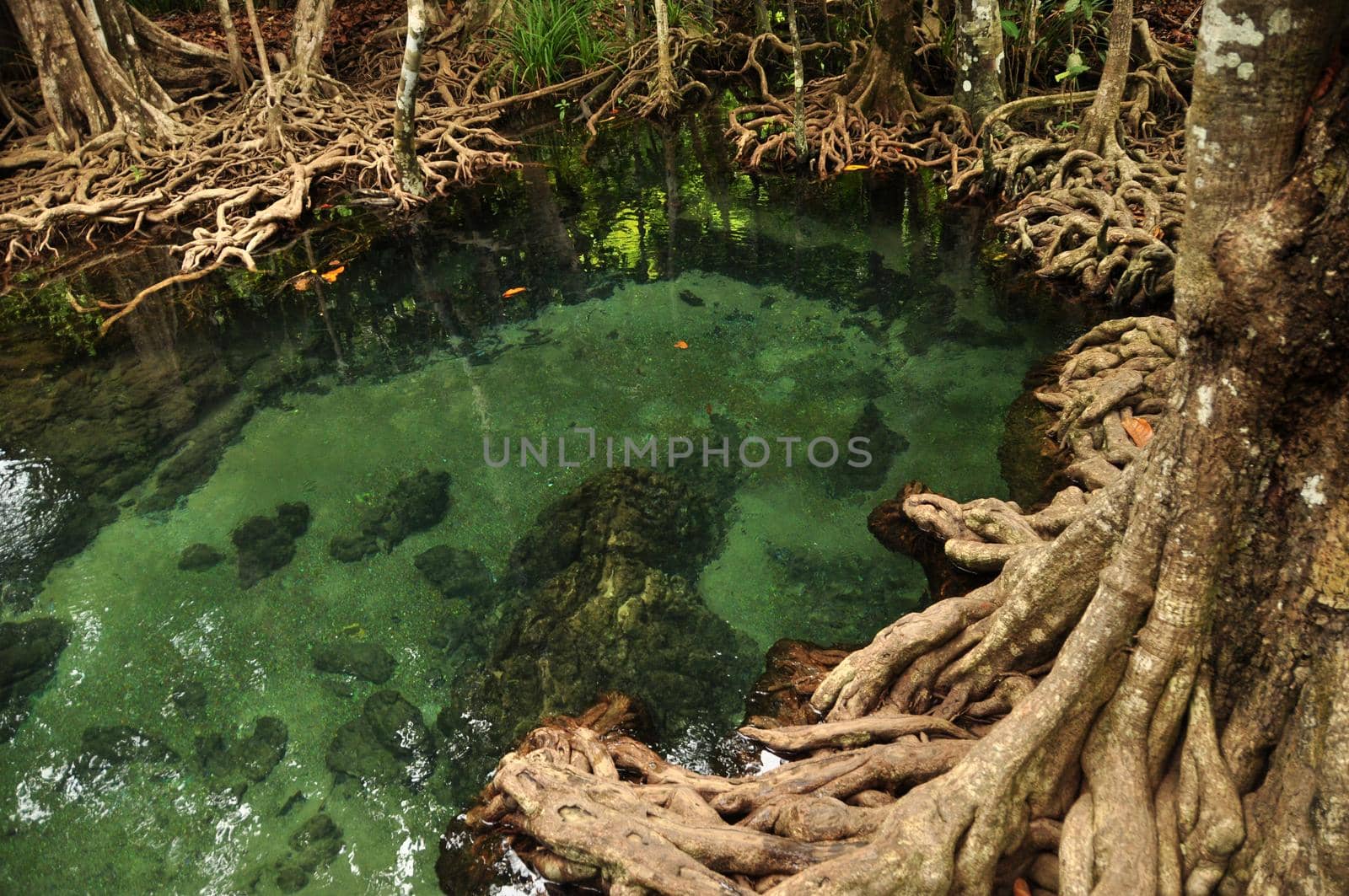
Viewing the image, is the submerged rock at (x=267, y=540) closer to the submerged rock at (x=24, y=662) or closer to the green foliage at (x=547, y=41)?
the submerged rock at (x=24, y=662)

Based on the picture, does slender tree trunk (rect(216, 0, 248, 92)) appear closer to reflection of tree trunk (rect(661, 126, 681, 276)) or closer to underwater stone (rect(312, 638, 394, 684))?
reflection of tree trunk (rect(661, 126, 681, 276))

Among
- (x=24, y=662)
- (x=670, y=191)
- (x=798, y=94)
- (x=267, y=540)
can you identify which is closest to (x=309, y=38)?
(x=670, y=191)

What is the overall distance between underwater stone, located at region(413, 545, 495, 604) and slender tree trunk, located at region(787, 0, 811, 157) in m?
6.15

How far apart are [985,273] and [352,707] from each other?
5.48 metres

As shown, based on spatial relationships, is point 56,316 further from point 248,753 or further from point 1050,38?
point 1050,38

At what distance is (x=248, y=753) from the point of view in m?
3.86

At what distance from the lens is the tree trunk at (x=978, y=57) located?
8328mm

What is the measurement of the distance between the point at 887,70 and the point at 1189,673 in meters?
8.43

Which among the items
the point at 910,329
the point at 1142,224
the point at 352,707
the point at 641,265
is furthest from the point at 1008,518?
the point at 641,265

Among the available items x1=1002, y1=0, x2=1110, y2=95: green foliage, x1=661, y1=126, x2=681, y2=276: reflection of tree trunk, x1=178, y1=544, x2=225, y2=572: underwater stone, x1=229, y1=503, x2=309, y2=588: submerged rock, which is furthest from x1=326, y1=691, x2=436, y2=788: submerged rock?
x1=1002, y1=0, x2=1110, y2=95: green foliage

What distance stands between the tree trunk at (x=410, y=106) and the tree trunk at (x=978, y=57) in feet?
16.2

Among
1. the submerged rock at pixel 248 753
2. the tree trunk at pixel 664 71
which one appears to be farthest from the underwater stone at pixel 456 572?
the tree trunk at pixel 664 71

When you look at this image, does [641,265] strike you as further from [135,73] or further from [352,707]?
[135,73]

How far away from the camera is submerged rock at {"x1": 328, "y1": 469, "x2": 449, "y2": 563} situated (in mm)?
4934
